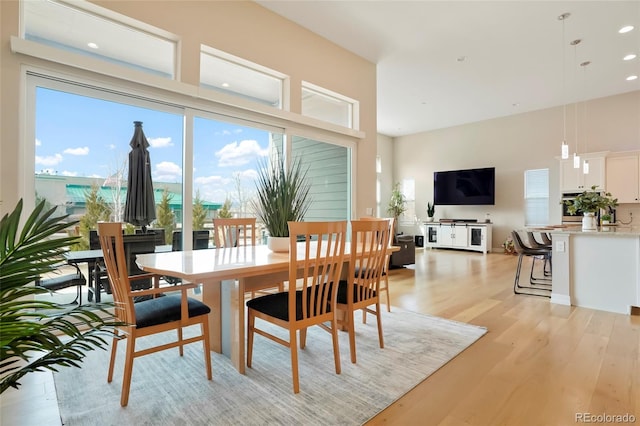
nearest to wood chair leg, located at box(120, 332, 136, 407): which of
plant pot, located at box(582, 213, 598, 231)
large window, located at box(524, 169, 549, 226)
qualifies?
plant pot, located at box(582, 213, 598, 231)

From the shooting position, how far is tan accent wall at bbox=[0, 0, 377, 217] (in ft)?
8.00

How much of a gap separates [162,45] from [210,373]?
3.09 m

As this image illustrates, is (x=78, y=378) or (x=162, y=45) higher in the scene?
(x=162, y=45)

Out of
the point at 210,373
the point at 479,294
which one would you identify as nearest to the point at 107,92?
the point at 210,373

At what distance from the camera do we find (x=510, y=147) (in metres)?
8.19

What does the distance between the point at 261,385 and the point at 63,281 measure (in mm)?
2057

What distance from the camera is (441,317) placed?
10.7 feet

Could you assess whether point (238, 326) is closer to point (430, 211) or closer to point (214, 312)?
point (214, 312)

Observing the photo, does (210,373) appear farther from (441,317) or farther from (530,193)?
(530,193)

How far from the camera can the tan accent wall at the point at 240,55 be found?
244 cm

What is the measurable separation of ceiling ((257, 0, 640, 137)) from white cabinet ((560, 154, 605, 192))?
4.49 feet

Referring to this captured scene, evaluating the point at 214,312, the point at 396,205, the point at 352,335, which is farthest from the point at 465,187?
the point at 214,312

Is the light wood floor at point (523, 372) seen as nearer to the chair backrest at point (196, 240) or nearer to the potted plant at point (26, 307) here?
the potted plant at point (26, 307)

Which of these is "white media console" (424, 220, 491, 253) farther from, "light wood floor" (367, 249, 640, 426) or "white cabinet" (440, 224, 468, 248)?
"light wood floor" (367, 249, 640, 426)
